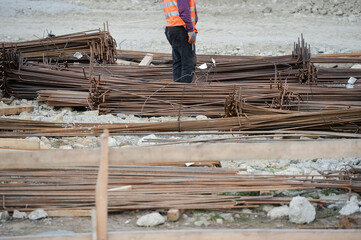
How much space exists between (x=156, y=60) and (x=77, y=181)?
6.92m

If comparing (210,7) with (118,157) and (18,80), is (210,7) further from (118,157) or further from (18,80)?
(118,157)

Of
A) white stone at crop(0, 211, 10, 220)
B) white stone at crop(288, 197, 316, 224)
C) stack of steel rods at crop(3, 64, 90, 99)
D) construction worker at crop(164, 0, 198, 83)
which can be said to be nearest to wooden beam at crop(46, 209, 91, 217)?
white stone at crop(0, 211, 10, 220)

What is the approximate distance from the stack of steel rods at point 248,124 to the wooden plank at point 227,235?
3.11 m

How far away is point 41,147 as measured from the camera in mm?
6078

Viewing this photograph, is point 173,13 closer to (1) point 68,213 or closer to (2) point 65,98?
(2) point 65,98

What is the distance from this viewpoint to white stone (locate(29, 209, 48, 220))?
480cm

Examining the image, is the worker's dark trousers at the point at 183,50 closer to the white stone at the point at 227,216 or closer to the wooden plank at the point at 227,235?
the white stone at the point at 227,216

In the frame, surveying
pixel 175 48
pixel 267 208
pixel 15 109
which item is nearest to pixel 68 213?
pixel 267 208

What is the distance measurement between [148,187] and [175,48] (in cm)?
464

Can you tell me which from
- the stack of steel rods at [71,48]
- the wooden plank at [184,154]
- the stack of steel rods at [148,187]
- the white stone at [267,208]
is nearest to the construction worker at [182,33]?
the stack of steel rods at [71,48]

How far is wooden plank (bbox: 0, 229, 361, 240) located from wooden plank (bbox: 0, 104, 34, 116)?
187 inches

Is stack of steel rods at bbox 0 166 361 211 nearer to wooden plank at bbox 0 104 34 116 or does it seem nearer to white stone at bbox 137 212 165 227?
white stone at bbox 137 212 165 227

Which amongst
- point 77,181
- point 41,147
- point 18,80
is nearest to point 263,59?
point 18,80

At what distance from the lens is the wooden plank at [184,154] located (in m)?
3.76
